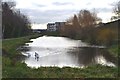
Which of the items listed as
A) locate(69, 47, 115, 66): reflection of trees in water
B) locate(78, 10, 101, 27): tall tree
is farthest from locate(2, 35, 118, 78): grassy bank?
locate(78, 10, 101, 27): tall tree

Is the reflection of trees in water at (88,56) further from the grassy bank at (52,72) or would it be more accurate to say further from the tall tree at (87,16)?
the grassy bank at (52,72)

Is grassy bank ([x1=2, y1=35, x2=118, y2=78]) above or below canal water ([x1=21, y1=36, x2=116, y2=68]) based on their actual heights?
above

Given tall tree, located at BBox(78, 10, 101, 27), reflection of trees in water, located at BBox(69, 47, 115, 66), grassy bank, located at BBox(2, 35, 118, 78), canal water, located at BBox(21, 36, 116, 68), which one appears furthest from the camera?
tall tree, located at BBox(78, 10, 101, 27)

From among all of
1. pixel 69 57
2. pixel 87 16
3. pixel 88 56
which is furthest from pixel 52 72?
pixel 87 16

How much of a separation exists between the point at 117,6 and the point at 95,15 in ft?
30.5

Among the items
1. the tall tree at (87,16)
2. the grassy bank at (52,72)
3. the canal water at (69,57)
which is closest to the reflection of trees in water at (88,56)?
the canal water at (69,57)

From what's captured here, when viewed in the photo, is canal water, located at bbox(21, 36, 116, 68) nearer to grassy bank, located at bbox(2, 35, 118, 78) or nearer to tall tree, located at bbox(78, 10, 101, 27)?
tall tree, located at bbox(78, 10, 101, 27)

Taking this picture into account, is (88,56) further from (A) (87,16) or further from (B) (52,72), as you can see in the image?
(B) (52,72)

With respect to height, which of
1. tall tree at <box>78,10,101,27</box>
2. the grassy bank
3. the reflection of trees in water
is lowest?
the reflection of trees in water

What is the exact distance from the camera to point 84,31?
30.5m

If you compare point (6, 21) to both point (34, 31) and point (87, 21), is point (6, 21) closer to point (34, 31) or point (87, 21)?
point (87, 21)

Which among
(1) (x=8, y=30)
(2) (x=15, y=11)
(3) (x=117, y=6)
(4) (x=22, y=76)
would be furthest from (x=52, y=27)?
(4) (x=22, y=76)

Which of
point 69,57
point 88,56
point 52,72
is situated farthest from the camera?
point 88,56

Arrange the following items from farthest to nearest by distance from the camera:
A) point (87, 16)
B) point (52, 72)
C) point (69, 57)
Answer: 1. point (87, 16)
2. point (69, 57)
3. point (52, 72)
